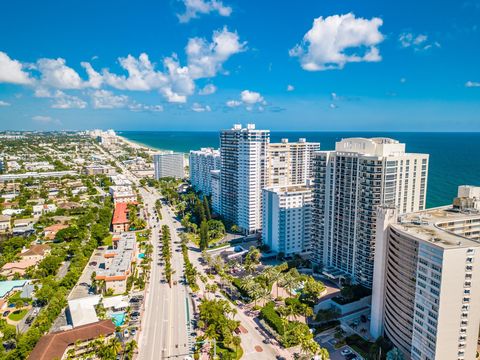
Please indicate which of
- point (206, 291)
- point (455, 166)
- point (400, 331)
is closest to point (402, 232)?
point (400, 331)

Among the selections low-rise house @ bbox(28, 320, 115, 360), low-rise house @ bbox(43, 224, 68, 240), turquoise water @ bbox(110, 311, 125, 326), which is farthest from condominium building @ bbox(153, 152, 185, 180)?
low-rise house @ bbox(28, 320, 115, 360)

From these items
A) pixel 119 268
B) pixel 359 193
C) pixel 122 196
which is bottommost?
pixel 119 268

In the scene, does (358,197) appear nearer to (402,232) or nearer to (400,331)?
(402,232)

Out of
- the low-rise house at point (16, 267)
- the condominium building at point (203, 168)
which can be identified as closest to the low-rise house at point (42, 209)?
the low-rise house at point (16, 267)

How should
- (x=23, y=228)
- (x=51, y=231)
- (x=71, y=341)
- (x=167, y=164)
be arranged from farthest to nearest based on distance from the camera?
(x=167, y=164) → (x=23, y=228) → (x=51, y=231) → (x=71, y=341)

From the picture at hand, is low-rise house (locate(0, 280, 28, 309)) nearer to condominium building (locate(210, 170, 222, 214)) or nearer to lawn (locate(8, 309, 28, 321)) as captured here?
lawn (locate(8, 309, 28, 321))

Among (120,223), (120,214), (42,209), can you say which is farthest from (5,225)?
(120,223)

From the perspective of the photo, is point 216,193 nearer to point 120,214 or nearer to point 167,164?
point 120,214

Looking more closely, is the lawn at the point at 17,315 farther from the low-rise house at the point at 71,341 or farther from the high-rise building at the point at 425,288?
the high-rise building at the point at 425,288
